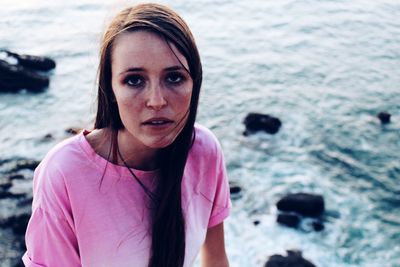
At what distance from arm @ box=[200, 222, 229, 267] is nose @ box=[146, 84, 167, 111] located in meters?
1.10

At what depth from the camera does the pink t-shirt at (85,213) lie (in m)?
2.19

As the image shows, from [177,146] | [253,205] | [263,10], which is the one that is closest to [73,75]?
[253,205]

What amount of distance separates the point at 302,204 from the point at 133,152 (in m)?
6.31

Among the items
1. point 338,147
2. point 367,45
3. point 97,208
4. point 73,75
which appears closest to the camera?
point 97,208

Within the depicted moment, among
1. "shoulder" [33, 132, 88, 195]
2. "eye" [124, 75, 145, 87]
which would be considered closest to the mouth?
"eye" [124, 75, 145, 87]

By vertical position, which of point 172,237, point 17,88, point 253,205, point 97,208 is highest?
point 97,208

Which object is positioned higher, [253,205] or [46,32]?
[46,32]

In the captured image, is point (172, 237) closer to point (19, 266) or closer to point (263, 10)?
point (19, 266)

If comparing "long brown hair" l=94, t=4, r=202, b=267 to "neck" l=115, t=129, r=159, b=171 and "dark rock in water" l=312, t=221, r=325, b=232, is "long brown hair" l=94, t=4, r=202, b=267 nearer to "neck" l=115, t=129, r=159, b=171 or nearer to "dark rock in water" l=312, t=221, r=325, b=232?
"neck" l=115, t=129, r=159, b=171

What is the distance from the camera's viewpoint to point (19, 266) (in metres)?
6.77

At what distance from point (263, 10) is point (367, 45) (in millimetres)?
4821

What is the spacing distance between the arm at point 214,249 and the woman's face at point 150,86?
913mm

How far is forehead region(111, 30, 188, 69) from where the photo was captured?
7.18ft

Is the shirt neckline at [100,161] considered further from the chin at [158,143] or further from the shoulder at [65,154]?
the chin at [158,143]
